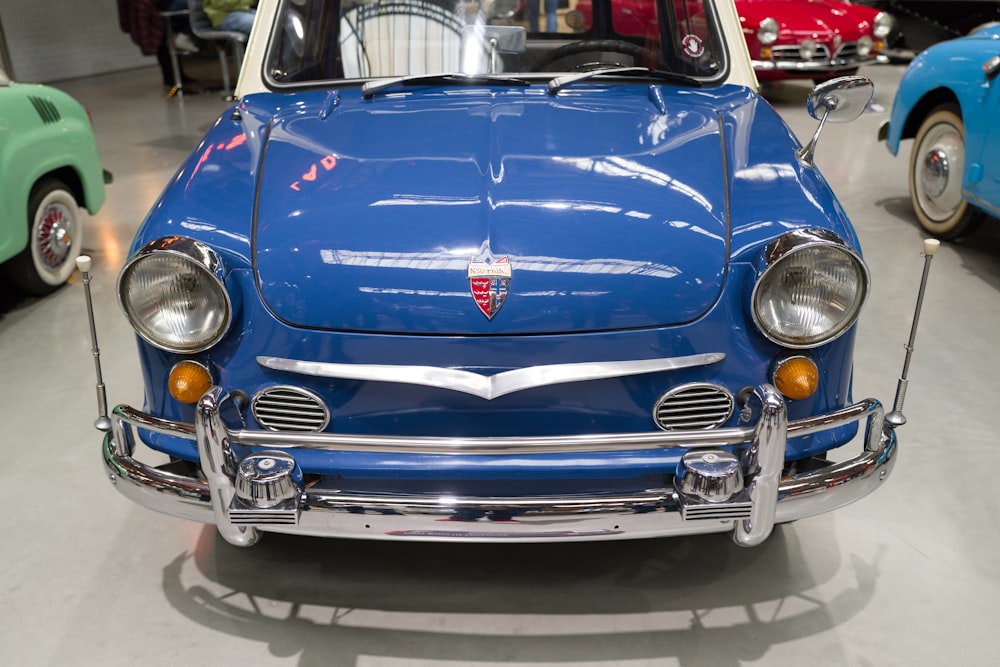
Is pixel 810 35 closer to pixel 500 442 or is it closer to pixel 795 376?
pixel 795 376

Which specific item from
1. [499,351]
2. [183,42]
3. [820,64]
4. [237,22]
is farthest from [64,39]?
[499,351]

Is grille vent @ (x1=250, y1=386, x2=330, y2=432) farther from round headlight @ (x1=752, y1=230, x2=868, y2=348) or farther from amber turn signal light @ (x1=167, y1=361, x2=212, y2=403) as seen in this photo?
round headlight @ (x1=752, y1=230, x2=868, y2=348)

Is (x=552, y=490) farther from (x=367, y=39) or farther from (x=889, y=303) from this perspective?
(x=889, y=303)

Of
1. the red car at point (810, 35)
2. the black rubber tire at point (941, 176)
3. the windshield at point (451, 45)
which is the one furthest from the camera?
the red car at point (810, 35)

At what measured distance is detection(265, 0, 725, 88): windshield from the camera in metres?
2.79

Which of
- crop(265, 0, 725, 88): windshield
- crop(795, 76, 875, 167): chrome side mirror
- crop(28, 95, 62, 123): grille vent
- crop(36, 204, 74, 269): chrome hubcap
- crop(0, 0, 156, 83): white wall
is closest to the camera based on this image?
crop(795, 76, 875, 167): chrome side mirror

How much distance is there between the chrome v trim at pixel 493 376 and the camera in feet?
6.10

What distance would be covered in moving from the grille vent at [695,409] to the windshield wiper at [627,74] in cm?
108

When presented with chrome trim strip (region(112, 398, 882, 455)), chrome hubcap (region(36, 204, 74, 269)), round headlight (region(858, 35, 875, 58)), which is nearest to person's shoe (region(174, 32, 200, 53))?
chrome hubcap (region(36, 204, 74, 269))

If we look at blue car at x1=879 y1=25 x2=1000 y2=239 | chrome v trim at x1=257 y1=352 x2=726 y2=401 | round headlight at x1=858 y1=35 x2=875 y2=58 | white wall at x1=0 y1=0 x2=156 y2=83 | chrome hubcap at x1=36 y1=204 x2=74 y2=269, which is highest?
chrome v trim at x1=257 y1=352 x2=726 y2=401

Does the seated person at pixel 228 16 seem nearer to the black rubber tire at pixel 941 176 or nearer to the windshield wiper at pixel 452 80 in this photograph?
the black rubber tire at pixel 941 176

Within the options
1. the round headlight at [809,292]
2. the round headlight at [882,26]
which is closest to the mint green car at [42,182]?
the round headlight at [809,292]

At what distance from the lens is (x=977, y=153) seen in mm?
4395

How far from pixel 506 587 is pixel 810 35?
7.80m
